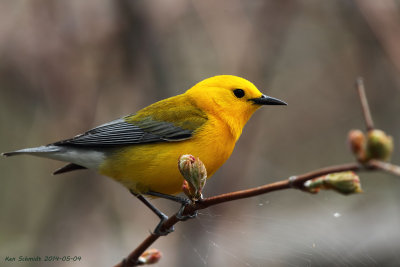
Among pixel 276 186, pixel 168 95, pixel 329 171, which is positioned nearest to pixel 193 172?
pixel 276 186

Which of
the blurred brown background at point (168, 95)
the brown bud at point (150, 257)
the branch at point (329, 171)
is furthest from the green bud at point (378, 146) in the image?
the blurred brown background at point (168, 95)

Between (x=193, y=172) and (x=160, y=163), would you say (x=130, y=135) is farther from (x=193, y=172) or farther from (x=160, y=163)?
(x=193, y=172)

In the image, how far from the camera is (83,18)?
18.0 feet

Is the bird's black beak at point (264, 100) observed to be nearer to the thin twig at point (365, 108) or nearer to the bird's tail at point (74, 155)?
the bird's tail at point (74, 155)

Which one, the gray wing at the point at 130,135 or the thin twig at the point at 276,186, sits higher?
the thin twig at the point at 276,186

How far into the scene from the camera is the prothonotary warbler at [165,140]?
3344 mm

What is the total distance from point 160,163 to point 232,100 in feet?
2.94

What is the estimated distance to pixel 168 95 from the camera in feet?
18.7

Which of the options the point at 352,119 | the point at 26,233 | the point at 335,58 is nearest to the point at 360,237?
the point at 352,119

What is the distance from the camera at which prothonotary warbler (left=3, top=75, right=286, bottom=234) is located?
334 cm

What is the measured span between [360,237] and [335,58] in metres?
2.60

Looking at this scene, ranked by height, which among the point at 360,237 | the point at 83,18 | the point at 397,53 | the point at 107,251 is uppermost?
the point at 83,18

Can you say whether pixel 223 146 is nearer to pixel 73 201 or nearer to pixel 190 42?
pixel 73 201

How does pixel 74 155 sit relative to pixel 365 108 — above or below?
below
